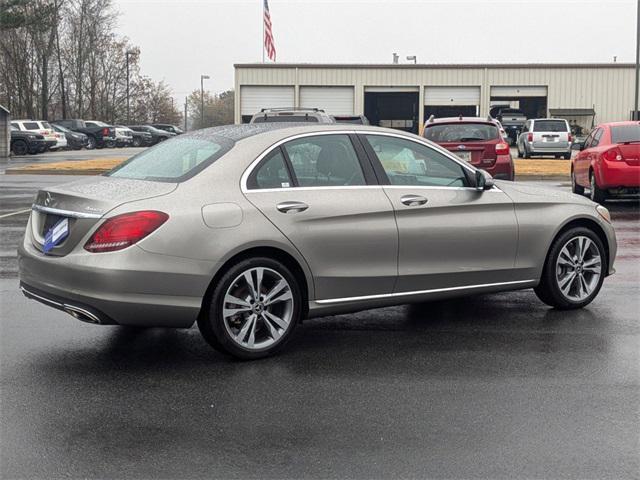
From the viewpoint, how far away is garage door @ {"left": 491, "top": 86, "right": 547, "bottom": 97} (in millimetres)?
57688

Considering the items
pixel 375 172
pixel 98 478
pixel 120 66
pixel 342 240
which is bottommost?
pixel 98 478

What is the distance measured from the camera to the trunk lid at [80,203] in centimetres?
587

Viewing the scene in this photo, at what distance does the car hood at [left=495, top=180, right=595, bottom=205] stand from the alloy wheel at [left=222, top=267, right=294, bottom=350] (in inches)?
84.3

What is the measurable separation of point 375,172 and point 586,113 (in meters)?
54.1

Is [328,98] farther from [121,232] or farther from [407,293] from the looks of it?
[121,232]

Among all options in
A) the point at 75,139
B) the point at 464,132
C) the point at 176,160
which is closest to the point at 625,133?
the point at 464,132

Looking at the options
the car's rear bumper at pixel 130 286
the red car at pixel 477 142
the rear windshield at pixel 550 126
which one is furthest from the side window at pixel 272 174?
the rear windshield at pixel 550 126

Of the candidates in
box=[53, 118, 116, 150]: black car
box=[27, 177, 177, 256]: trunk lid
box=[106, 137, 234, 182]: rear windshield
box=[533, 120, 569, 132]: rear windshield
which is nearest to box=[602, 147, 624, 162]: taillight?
box=[106, 137, 234, 182]: rear windshield

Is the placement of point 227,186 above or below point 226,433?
above

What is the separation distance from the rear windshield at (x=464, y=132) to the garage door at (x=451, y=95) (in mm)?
40769

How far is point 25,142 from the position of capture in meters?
46.2

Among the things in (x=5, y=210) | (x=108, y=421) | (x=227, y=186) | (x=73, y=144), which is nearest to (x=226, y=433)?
(x=108, y=421)

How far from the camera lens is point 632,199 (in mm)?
19094

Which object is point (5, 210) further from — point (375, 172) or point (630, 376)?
point (630, 376)
